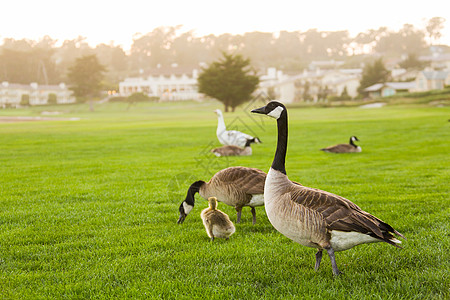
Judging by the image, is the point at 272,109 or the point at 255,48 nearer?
the point at 272,109

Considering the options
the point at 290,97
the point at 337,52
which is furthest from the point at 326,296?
the point at 337,52

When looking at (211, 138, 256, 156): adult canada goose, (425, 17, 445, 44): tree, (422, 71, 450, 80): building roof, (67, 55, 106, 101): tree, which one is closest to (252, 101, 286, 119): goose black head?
(211, 138, 256, 156): adult canada goose

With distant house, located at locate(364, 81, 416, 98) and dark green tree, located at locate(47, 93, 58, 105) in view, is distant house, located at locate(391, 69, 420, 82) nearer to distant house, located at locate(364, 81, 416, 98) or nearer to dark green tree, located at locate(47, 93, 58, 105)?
distant house, located at locate(364, 81, 416, 98)

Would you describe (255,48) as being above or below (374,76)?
above

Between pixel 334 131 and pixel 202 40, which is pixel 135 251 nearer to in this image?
pixel 334 131

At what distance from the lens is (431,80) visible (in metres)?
83.9

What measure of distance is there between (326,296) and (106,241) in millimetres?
3260

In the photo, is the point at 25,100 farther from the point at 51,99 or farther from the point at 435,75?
the point at 435,75

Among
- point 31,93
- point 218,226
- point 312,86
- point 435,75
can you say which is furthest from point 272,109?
point 312,86

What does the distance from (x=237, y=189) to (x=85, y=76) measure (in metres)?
88.1

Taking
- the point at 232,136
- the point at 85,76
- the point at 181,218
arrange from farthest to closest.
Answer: the point at 85,76
the point at 232,136
the point at 181,218

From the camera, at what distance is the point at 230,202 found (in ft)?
21.4

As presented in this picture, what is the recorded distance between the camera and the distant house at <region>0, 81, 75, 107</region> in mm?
84938

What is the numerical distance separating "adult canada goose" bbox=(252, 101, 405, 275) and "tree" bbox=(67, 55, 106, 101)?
8806cm
